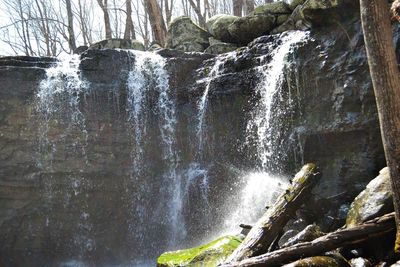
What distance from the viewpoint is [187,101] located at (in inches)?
495

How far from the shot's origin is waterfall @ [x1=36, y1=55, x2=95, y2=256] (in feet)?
40.0

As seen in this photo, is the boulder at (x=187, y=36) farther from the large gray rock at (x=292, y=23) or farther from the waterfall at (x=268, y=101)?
the waterfall at (x=268, y=101)

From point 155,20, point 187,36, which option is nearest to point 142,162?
point 187,36

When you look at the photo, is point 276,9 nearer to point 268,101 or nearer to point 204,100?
point 204,100

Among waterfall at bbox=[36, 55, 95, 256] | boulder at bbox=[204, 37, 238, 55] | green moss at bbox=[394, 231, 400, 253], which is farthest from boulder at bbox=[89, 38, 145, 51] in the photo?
green moss at bbox=[394, 231, 400, 253]

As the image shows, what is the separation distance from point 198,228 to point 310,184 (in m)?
5.26

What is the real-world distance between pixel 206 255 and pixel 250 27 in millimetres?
9452

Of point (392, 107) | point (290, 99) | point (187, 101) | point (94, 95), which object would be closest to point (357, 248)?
point (392, 107)

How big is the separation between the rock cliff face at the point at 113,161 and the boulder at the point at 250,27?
2.22m

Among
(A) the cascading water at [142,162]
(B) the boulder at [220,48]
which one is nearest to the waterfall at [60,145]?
(A) the cascading water at [142,162]

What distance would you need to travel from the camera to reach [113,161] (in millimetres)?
12383

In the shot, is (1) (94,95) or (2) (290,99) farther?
(1) (94,95)

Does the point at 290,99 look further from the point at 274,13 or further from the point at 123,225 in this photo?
the point at 123,225

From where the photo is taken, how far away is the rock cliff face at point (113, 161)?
464 inches
